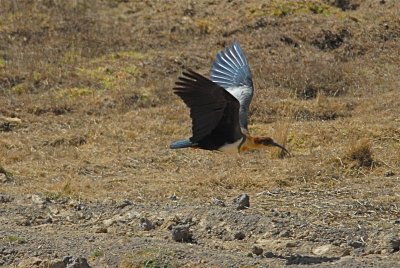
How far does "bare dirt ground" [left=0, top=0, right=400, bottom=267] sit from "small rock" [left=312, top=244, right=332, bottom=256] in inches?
0.6

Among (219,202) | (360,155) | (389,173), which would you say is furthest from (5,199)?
(389,173)

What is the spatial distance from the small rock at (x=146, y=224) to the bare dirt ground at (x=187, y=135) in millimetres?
12

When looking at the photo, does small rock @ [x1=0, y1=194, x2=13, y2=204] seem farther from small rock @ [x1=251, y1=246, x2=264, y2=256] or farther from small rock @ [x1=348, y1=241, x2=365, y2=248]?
small rock @ [x1=348, y1=241, x2=365, y2=248]

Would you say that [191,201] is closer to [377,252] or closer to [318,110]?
[377,252]

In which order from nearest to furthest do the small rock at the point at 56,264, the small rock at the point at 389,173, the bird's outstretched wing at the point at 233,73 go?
the small rock at the point at 56,264 → the bird's outstretched wing at the point at 233,73 → the small rock at the point at 389,173

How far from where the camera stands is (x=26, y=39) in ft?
53.4

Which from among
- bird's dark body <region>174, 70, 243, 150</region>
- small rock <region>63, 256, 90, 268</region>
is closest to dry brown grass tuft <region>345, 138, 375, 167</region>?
bird's dark body <region>174, 70, 243, 150</region>

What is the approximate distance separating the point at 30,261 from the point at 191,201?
2.45 metres

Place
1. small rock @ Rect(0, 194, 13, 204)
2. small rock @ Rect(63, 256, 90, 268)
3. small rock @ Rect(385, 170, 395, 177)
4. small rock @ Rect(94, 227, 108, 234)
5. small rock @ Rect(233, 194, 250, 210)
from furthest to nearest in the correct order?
1. small rock @ Rect(385, 170, 395, 177)
2. small rock @ Rect(0, 194, 13, 204)
3. small rock @ Rect(233, 194, 250, 210)
4. small rock @ Rect(94, 227, 108, 234)
5. small rock @ Rect(63, 256, 90, 268)

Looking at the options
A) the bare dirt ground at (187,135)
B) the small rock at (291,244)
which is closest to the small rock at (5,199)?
the bare dirt ground at (187,135)

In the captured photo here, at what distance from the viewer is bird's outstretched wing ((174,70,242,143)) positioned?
700 cm

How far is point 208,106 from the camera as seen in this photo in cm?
723

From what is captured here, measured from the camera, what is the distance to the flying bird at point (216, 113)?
703 centimetres

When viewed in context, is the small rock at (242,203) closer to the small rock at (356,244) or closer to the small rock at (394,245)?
the small rock at (356,244)
